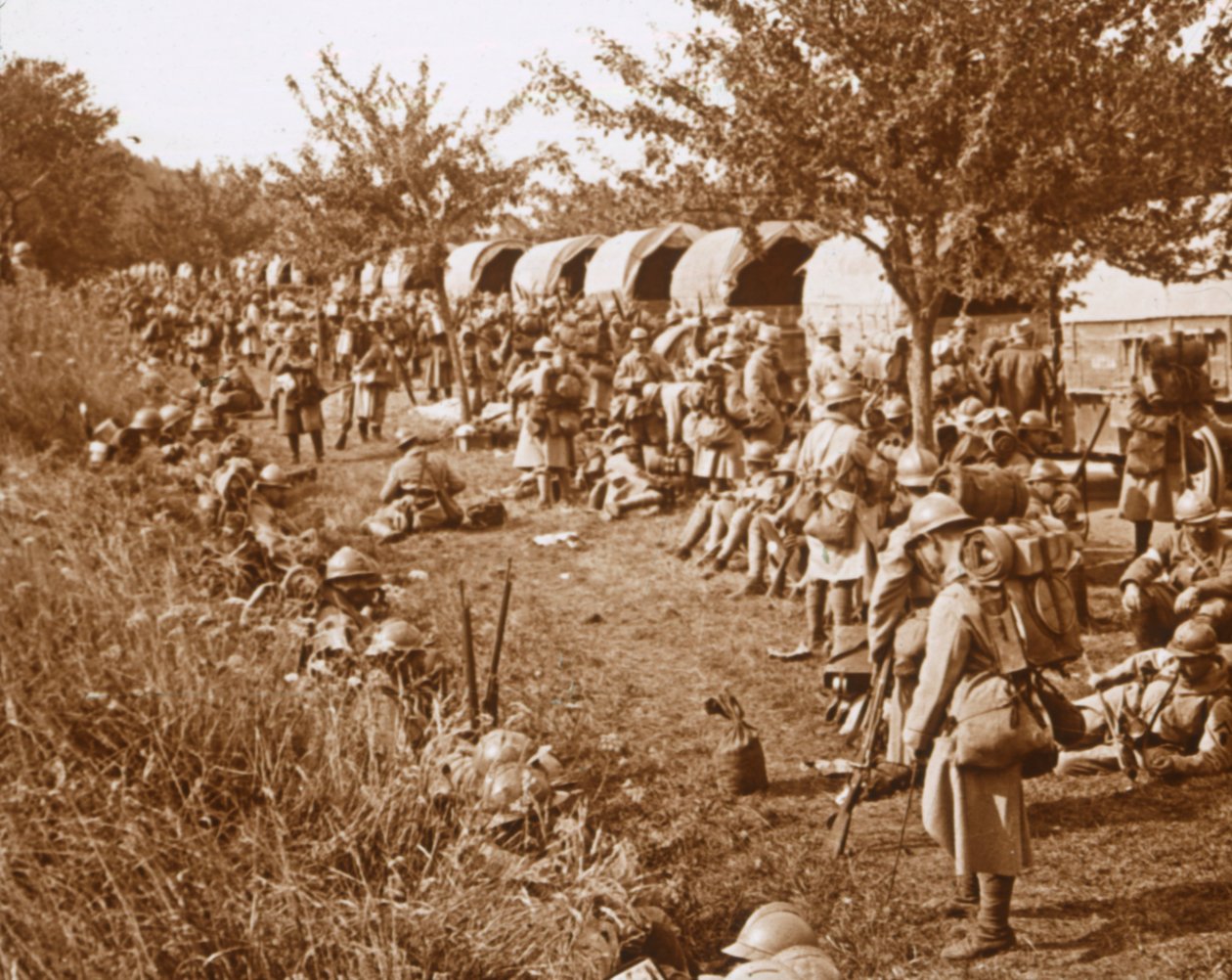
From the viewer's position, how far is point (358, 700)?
19.7 feet

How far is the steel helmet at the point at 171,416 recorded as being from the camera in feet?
48.4

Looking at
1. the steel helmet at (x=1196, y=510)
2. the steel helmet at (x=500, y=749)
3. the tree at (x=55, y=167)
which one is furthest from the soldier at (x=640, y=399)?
the tree at (x=55, y=167)

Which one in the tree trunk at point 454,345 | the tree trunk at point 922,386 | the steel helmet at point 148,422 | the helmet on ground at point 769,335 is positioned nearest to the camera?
the tree trunk at point 922,386

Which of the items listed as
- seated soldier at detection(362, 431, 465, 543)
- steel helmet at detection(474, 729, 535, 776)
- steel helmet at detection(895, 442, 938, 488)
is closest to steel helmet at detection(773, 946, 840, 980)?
steel helmet at detection(474, 729, 535, 776)

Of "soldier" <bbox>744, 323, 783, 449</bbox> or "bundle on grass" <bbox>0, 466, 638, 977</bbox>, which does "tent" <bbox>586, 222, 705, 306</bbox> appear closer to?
"soldier" <bbox>744, 323, 783, 449</bbox>

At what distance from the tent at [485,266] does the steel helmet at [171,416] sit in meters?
19.7

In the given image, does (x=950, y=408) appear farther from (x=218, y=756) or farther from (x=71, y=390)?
(x=71, y=390)

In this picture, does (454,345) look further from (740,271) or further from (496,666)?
(496,666)

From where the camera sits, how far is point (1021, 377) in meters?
13.8

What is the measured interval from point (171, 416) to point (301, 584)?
23.2 feet

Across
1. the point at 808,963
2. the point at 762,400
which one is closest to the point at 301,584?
the point at 808,963

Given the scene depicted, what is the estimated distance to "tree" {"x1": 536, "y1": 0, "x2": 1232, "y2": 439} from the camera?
10055 millimetres

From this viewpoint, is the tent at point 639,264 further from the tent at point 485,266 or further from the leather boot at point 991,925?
the leather boot at point 991,925

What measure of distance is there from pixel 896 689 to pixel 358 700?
2779mm
